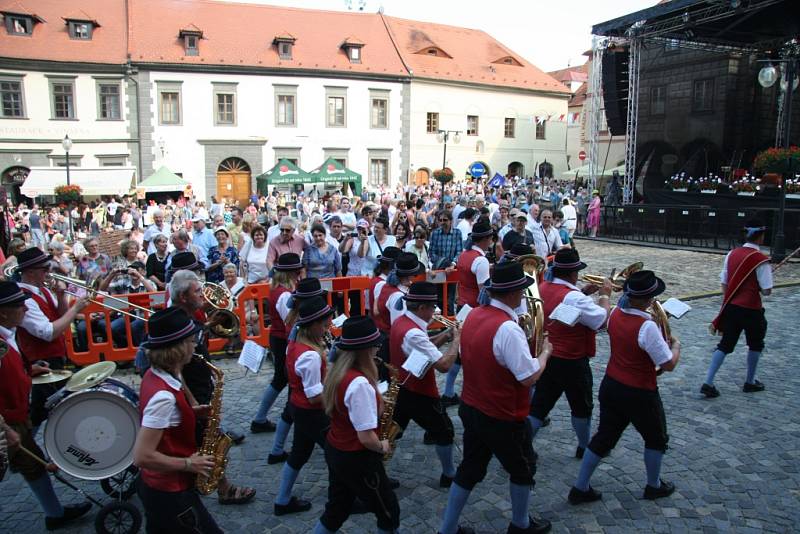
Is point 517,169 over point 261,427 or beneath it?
over

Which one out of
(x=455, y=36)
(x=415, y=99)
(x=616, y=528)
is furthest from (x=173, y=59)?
(x=616, y=528)

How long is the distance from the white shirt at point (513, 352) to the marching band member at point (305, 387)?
1.20 metres

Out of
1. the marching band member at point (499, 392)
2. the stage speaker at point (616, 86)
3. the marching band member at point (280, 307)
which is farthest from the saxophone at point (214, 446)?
the stage speaker at point (616, 86)

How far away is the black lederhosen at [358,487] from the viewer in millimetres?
3662

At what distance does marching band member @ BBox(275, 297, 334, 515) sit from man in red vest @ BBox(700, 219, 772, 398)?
188 inches

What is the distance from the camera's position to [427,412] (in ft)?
15.6

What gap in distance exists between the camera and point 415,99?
38.9m

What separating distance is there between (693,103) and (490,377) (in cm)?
2864

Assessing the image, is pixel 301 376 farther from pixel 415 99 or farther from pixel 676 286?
pixel 415 99

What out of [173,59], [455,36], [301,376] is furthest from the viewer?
[455,36]

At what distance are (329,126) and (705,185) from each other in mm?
22359

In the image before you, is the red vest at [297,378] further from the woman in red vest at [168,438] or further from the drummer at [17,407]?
the drummer at [17,407]

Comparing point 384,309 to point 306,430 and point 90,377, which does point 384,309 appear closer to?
point 306,430

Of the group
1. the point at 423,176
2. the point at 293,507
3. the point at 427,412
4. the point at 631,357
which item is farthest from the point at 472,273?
the point at 423,176
